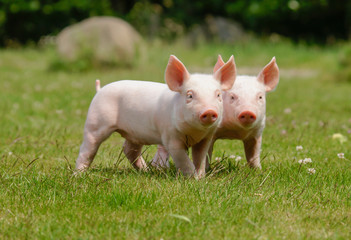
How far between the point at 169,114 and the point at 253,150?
862 mm

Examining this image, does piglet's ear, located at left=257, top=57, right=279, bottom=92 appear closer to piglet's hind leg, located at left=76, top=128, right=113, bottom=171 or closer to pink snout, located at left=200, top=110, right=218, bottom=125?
pink snout, located at left=200, top=110, right=218, bottom=125

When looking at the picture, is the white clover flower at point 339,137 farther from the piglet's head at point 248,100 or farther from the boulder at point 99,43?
the boulder at point 99,43

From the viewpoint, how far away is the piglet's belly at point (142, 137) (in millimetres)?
3795

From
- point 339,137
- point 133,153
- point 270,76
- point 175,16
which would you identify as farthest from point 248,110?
point 175,16

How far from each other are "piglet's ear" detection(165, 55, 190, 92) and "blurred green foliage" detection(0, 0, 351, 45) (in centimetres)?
1753

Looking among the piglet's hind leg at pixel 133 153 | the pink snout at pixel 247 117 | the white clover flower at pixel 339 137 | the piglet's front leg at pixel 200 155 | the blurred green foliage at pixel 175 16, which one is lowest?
the blurred green foliage at pixel 175 16

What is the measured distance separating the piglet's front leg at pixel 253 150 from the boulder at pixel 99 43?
33.3 ft

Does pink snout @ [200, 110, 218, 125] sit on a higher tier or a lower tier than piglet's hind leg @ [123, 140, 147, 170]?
higher

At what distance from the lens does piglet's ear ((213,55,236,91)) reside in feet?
11.9

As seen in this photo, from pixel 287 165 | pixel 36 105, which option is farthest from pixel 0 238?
pixel 36 105

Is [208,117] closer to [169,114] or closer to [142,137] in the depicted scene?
[169,114]

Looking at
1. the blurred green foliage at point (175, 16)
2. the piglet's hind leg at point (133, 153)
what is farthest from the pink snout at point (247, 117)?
the blurred green foliage at point (175, 16)

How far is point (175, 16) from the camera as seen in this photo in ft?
79.4

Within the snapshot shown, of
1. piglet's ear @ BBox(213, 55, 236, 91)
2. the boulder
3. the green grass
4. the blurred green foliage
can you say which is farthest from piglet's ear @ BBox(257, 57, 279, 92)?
the blurred green foliage
